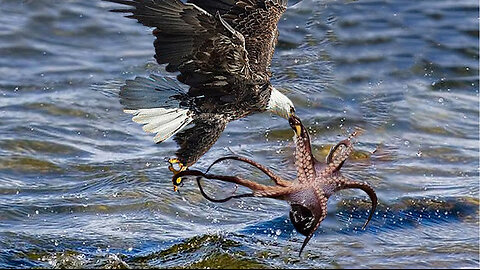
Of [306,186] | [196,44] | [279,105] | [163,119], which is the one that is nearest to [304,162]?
[306,186]

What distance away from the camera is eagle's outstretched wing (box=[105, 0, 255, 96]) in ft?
15.8

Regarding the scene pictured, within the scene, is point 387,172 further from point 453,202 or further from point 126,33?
point 126,33

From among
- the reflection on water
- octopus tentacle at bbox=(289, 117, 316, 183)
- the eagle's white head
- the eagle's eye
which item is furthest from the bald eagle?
the eagle's eye

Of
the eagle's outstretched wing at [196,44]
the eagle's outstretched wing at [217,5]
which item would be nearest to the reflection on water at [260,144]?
the eagle's outstretched wing at [196,44]

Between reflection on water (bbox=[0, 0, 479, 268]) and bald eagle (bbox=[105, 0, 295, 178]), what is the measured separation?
49 cm

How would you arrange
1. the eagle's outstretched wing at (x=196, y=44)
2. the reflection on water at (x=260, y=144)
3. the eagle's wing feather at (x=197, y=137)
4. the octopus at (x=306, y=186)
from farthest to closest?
the eagle's wing feather at (x=197, y=137), the reflection on water at (x=260, y=144), the eagle's outstretched wing at (x=196, y=44), the octopus at (x=306, y=186)

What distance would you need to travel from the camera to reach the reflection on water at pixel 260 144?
524cm

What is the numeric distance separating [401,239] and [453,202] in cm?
82

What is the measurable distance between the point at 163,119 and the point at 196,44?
0.59 metres

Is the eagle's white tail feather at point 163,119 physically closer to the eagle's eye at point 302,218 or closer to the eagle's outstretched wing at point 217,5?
the eagle's outstretched wing at point 217,5

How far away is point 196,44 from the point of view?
4965 mm

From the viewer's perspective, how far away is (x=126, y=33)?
9.94 meters

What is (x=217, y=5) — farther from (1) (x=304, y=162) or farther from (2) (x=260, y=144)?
(2) (x=260, y=144)

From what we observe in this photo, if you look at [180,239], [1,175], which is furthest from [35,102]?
[180,239]
